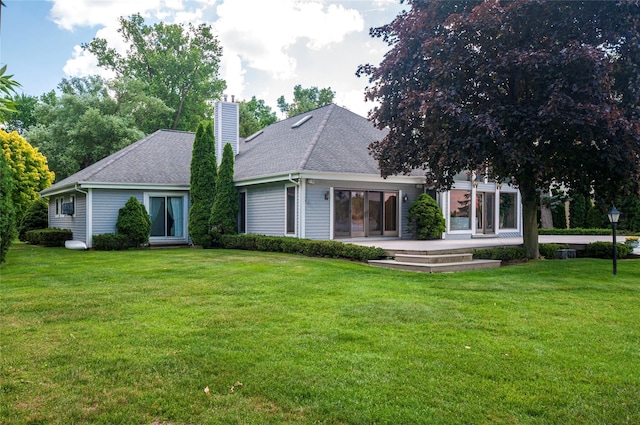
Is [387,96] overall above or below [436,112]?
above

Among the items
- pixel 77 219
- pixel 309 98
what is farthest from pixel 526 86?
pixel 309 98

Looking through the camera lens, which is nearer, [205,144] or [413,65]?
[413,65]

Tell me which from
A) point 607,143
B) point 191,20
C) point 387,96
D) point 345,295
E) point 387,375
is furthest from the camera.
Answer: point 191,20

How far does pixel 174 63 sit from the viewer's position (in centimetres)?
3266

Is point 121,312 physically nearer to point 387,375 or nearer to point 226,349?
point 226,349

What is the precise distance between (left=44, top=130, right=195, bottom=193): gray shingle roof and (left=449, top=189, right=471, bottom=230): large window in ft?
30.3

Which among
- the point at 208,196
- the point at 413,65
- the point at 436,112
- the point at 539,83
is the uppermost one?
the point at 413,65

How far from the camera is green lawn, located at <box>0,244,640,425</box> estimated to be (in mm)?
2967

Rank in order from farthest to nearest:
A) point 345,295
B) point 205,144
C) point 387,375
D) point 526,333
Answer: point 205,144
point 345,295
point 526,333
point 387,375

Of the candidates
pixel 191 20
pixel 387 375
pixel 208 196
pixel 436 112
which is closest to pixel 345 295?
pixel 387 375

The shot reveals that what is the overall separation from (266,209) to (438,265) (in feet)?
22.3

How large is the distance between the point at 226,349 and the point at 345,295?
2.71 meters

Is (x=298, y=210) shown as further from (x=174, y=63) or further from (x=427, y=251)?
(x=174, y=63)

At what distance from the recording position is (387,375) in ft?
11.5
